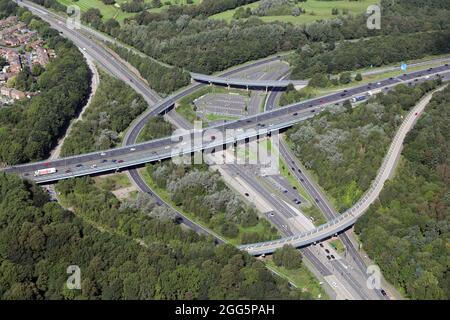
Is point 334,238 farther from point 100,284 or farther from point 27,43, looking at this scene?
point 27,43

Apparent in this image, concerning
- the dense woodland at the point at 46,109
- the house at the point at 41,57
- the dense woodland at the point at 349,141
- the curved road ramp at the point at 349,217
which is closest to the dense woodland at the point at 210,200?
the curved road ramp at the point at 349,217

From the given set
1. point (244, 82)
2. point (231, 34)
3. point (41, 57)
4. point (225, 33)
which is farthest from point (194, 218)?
point (225, 33)

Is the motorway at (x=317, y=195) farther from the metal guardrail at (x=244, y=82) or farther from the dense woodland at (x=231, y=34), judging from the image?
the dense woodland at (x=231, y=34)

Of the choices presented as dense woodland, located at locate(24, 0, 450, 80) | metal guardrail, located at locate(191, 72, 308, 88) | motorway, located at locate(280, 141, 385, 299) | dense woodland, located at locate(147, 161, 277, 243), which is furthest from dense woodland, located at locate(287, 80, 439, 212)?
dense woodland, located at locate(24, 0, 450, 80)

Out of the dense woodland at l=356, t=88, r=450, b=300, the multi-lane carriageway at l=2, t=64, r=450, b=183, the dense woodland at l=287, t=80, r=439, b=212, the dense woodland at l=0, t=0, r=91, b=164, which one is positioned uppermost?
the dense woodland at l=0, t=0, r=91, b=164

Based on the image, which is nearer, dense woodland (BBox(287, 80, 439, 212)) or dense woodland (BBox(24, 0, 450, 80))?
dense woodland (BBox(287, 80, 439, 212))

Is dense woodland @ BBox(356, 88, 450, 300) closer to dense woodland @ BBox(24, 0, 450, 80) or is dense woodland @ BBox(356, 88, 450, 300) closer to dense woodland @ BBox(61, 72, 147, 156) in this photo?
dense woodland @ BBox(24, 0, 450, 80)

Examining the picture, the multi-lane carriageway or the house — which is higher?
the house
